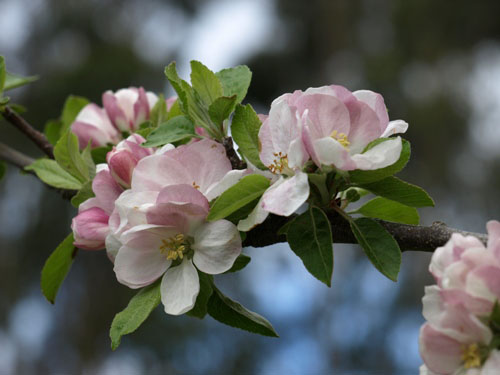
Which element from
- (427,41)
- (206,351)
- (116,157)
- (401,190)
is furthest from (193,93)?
(427,41)

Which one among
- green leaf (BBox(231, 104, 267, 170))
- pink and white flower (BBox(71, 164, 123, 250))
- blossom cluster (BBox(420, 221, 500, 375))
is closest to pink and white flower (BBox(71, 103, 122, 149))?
pink and white flower (BBox(71, 164, 123, 250))

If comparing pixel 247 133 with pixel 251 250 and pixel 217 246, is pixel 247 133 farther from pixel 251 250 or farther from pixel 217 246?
pixel 251 250

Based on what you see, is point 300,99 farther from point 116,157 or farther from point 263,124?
point 116,157

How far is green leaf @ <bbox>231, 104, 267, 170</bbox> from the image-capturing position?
719mm

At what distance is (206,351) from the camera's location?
378 inches

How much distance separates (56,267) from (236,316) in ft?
1.08

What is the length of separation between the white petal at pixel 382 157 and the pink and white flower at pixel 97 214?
1.04 feet

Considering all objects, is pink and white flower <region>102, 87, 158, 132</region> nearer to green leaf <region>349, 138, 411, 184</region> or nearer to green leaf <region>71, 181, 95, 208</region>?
green leaf <region>71, 181, 95, 208</region>

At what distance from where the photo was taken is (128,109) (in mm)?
1135

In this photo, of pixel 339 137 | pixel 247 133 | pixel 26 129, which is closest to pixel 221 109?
pixel 247 133

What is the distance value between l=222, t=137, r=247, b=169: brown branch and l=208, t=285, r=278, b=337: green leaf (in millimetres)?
149

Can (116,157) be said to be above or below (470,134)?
above

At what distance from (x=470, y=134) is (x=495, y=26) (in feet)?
5.82

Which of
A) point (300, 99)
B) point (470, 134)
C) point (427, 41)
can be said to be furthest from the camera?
point (427, 41)
